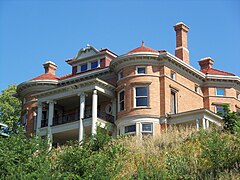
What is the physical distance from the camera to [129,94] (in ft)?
114

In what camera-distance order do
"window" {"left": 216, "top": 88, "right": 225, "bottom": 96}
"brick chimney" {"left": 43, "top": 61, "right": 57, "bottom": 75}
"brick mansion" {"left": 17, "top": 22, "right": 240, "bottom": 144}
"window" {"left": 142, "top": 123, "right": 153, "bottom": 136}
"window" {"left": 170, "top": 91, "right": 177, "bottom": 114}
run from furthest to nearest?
"brick chimney" {"left": 43, "top": 61, "right": 57, "bottom": 75}, "window" {"left": 216, "top": 88, "right": 225, "bottom": 96}, "window" {"left": 170, "top": 91, "right": 177, "bottom": 114}, "brick mansion" {"left": 17, "top": 22, "right": 240, "bottom": 144}, "window" {"left": 142, "top": 123, "right": 153, "bottom": 136}

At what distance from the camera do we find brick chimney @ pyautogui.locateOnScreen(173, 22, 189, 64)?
38.9 m

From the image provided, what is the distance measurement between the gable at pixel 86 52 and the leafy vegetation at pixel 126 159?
58.8ft

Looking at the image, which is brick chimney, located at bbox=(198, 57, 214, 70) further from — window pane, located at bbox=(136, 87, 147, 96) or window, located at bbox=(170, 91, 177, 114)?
window pane, located at bbox=(136, 87, 147, 96)

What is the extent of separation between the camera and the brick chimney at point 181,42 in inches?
1533

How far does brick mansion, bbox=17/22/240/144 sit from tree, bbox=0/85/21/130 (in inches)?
487

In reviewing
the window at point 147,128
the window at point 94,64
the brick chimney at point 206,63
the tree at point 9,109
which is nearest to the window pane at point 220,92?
the brick chimney at point 206,63

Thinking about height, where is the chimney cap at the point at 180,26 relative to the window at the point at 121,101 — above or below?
above

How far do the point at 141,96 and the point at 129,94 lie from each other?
2.78 feet

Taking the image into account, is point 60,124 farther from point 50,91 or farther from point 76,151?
point 76,151

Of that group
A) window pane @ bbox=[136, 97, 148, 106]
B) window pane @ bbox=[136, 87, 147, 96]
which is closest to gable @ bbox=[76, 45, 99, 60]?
window pane @ bbox=[136, 87, 147, 96]

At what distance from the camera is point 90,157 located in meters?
19.4

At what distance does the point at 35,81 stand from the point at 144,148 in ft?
66.2

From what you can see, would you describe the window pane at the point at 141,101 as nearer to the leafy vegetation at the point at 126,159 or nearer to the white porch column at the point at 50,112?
the white porch column at the point at 50,112
